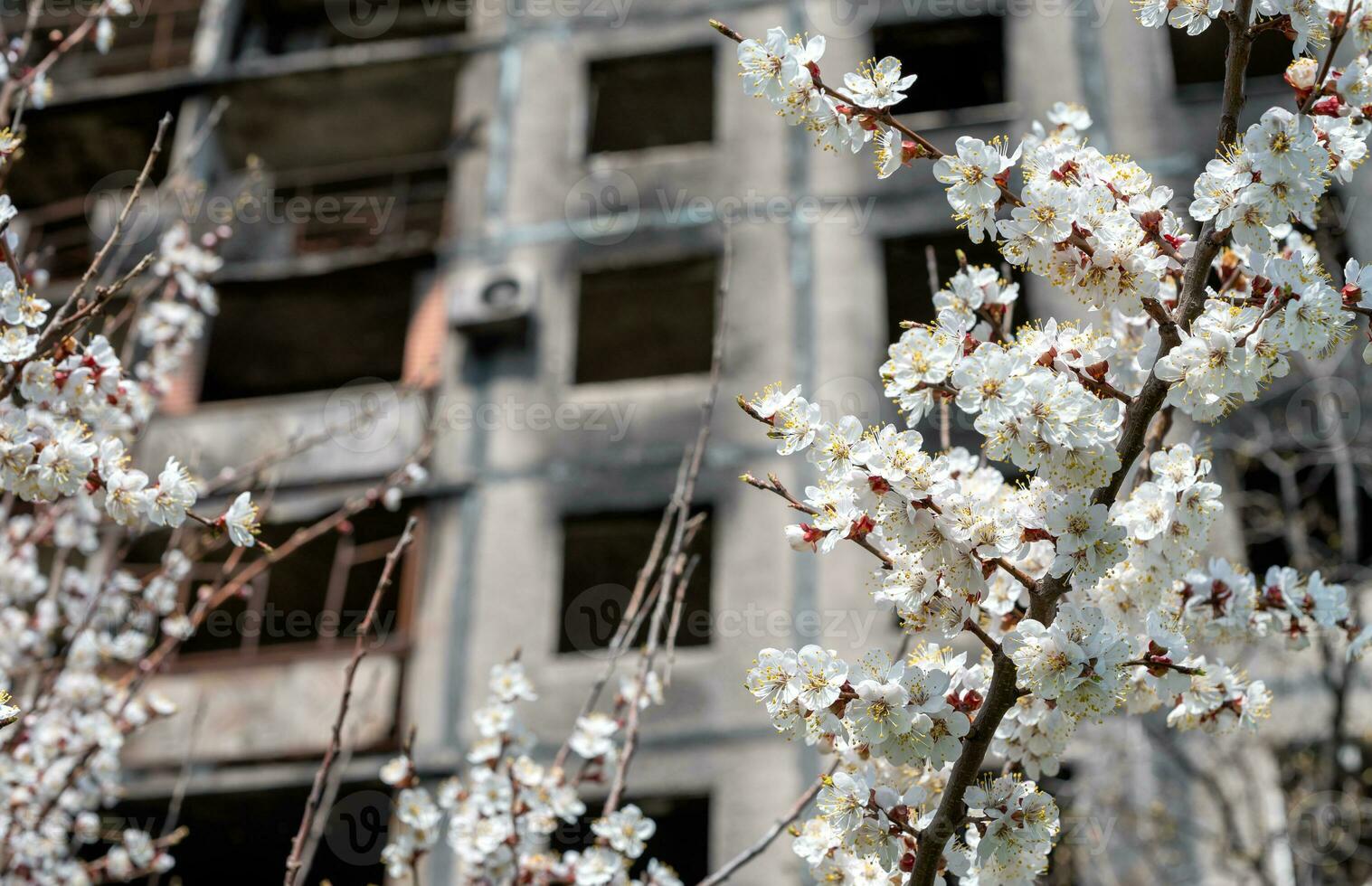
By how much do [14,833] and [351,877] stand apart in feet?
25.0

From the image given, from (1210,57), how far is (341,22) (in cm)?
1023

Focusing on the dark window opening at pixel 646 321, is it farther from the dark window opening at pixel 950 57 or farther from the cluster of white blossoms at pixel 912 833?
the cluster of white blossoms at pixel 912 833

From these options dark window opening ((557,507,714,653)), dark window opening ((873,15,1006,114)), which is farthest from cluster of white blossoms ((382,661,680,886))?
dark window opening ((873,15,1006,114))

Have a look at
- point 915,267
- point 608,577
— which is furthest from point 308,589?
point 915,267

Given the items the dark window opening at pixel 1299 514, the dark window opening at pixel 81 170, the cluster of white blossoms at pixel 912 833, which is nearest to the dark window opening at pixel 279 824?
the dark window opening at pixel 81 170

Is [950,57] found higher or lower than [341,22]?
lower

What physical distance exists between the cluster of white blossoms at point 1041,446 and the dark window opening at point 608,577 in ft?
30.3

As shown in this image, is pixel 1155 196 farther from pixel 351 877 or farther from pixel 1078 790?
pixel 351 877

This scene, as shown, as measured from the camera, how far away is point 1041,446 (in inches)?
127

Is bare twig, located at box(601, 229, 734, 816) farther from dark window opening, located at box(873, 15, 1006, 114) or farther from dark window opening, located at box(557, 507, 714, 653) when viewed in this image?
dark window opening, located at box(873, 15, 1006, 114)

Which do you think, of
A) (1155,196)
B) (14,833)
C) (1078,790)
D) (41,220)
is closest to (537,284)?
(41,220)

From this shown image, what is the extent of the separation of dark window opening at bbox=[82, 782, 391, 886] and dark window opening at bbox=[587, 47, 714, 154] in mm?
7119

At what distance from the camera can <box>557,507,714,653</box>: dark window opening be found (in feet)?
43.3

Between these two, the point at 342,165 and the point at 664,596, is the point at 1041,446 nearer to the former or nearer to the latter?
the point at 664,596
